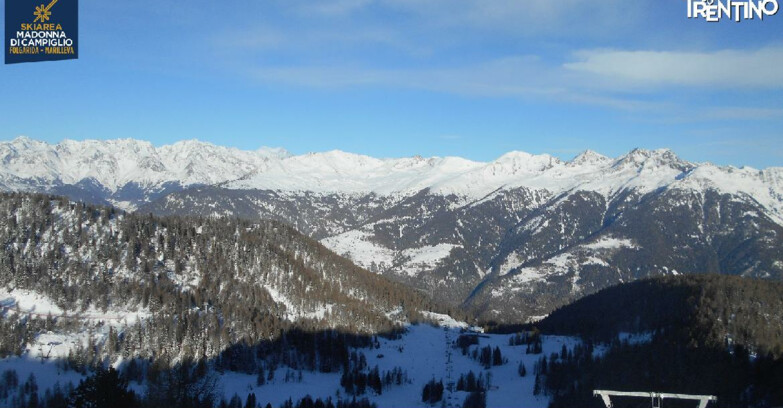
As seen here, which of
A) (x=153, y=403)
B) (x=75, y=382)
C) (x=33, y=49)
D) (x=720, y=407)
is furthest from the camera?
→ (x=75, y=382)

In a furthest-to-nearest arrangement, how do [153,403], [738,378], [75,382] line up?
[75,382] → [738,378] → [153,403]

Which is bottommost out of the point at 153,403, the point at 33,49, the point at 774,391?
the point at 774,391

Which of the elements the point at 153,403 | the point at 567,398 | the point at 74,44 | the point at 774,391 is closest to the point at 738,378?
the point at 774,391

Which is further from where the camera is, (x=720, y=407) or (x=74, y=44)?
(x=720, y=407)

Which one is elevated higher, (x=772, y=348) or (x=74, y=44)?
(x=74, y=44)

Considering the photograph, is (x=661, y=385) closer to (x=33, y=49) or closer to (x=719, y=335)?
(x=719, y=335)

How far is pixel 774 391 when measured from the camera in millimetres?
160375

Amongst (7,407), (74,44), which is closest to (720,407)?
(74,44)

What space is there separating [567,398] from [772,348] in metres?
63.8

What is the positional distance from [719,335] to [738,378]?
26.3m

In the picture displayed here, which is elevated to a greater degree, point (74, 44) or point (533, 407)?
point (74, 44)

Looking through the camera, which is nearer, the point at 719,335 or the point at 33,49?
the point at 33,49

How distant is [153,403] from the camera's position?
90.6 meters

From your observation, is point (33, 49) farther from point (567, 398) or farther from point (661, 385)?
point (661, 385)
